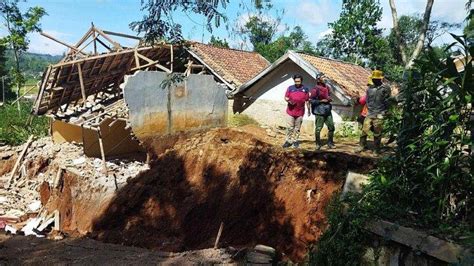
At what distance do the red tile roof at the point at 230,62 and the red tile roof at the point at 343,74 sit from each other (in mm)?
3267

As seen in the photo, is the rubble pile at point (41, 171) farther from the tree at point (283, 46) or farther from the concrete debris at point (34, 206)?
the tree at point (283, 46)

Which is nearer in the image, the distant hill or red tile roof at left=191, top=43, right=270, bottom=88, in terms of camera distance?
red tile roof at left=191, top=43, right=270, bottom=88

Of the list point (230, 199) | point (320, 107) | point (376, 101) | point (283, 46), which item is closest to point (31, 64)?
point (283, 46)

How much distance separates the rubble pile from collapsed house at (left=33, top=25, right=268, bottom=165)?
523 millimetres

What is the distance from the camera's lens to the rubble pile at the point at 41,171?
456 inches

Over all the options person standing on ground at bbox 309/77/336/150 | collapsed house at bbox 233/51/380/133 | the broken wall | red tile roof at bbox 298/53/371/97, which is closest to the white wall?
collapsed house at bbox 233/51/380/133

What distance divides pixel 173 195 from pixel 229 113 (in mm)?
6757

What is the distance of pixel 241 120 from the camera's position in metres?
16.1

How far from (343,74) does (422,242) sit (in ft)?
41.1

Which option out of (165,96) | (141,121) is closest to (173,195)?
(141,121)

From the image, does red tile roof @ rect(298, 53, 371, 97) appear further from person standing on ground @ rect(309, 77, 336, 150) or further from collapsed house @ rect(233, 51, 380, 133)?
person standing on ground @ rect(309, 77, 336, 150)

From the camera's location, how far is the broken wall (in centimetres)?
1170

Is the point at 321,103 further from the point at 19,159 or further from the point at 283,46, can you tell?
the point at 283,46

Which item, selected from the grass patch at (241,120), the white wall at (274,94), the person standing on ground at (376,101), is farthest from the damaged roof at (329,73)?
the person standing on ground at (376,101)
